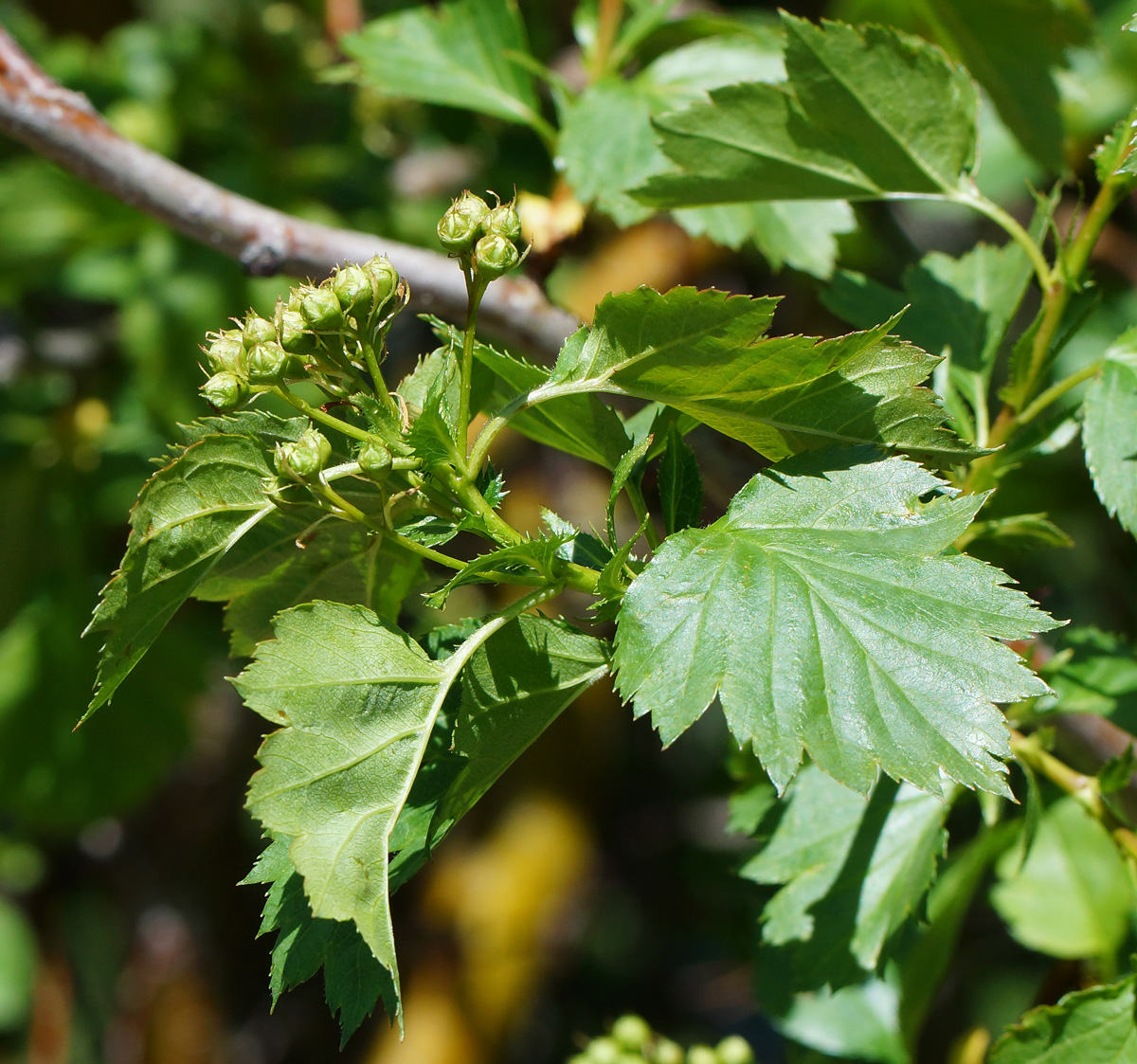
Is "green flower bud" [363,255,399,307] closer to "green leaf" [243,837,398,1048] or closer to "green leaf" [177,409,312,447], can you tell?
"green leaf" [177,409,312,447]

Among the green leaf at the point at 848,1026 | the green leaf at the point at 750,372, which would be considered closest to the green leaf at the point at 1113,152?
the green leaf at the point at 750,372

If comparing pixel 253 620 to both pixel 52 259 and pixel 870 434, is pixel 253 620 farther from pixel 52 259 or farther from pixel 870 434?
pixel 52 259

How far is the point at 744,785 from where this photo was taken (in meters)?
1.19

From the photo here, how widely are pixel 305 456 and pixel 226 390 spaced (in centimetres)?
9

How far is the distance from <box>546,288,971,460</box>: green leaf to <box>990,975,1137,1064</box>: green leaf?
0.53 m

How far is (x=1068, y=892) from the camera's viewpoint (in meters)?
1.41

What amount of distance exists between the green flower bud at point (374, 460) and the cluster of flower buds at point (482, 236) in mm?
148

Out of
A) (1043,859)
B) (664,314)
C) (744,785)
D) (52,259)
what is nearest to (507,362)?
(664,314)

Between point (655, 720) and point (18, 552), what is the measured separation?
5.85 ft

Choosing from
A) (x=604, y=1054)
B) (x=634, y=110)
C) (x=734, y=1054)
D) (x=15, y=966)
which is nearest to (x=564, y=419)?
(x=634, y=110)

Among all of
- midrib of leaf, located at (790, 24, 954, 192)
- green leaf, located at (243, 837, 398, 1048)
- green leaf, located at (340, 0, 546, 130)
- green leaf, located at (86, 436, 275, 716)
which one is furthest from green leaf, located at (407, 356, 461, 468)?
green leaf, located at (340, 0, 546, 130)

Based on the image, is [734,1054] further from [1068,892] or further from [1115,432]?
[1115,432]

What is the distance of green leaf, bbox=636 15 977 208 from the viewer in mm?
971

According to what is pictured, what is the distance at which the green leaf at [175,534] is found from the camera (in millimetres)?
742
